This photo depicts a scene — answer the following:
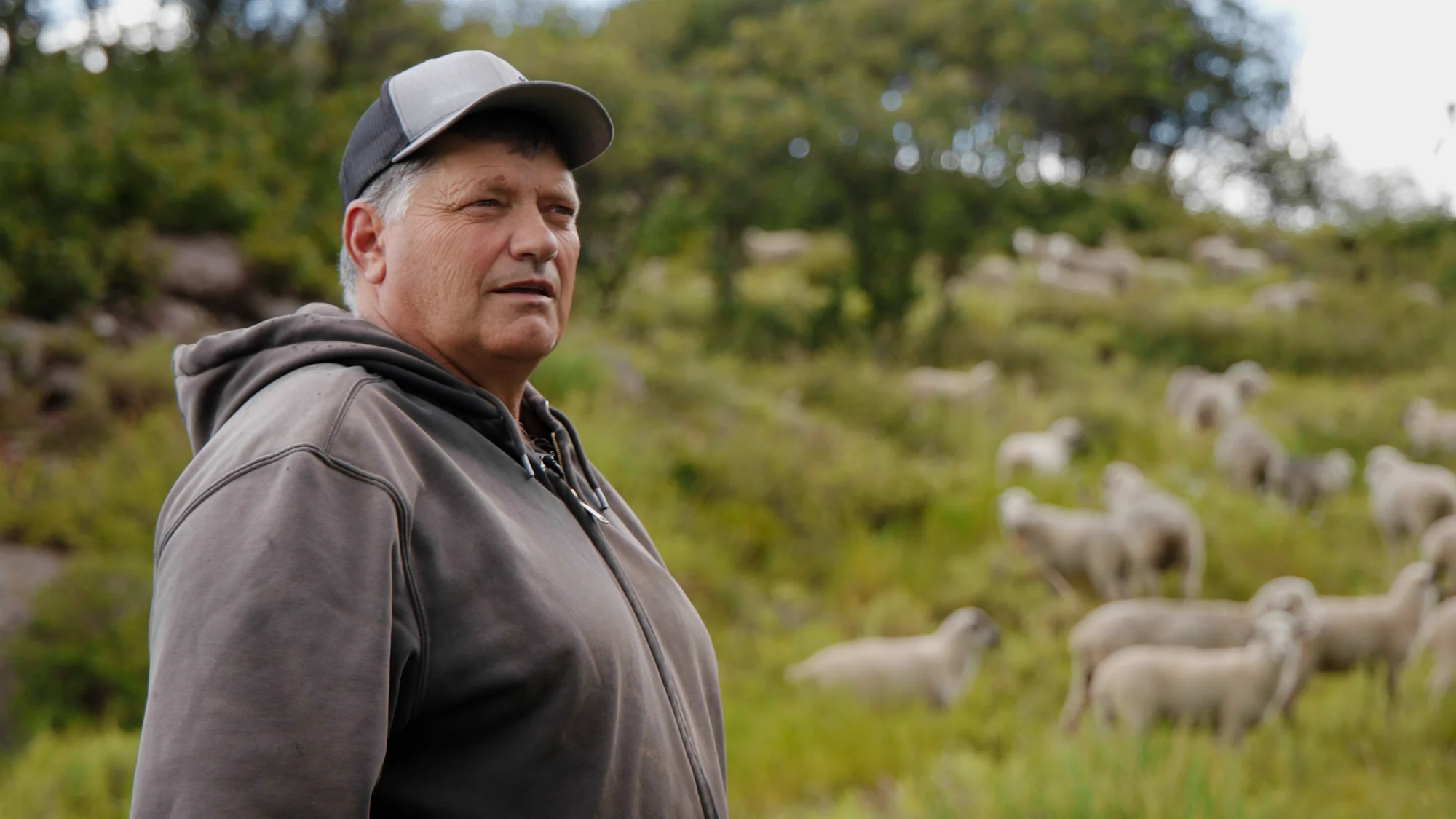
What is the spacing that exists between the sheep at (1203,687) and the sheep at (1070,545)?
2742 millimetres

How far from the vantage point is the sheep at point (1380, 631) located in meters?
7.18

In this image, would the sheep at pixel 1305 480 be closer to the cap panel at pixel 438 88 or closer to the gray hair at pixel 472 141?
the gray hair at pixel 472 141

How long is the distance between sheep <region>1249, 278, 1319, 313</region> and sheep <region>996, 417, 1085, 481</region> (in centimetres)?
1110

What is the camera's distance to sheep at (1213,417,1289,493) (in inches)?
474

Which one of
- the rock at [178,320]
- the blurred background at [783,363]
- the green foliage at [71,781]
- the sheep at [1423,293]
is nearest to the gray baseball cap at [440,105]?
the blurred background at [783,363]

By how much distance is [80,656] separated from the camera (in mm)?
6254

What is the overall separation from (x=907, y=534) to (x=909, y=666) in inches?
137

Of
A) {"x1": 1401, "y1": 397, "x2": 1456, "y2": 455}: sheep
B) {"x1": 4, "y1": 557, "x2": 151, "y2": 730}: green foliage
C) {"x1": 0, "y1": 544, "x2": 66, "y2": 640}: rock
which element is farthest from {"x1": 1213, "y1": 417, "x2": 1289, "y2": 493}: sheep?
{"x1": 0, "y1": 544, "x2": 66, "y2": 640}: rock

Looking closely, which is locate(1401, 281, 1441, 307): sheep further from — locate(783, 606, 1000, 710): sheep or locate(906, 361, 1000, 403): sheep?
locate(783, 606, 1000, 710): sheep

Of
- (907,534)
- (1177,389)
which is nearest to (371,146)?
(907,534)

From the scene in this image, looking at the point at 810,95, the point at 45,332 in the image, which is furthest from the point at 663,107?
the point at 45,332

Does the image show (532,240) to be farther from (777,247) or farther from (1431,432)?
(777,247)

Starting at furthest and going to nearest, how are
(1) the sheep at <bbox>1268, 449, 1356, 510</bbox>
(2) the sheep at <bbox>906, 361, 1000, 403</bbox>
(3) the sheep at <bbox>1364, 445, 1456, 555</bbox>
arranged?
1. (2) the sheep at <bbox>906, 361, 1000, 403</bbox>
2. (1) the sheep at <bbox>1268, 449, 1356, 510</bbox>
3. (3) the sheep at <bbox>1364, 445, 1456, 555</bbox>

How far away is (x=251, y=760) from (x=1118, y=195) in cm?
3272
